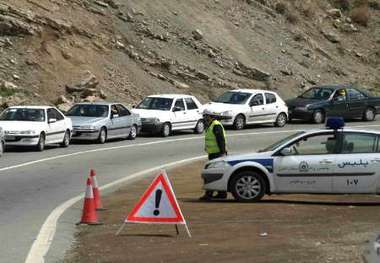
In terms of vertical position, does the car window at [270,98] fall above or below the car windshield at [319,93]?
below

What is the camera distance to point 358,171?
15.7 m

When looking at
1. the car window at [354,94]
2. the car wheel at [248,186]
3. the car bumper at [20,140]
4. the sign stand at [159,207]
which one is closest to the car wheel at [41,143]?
the car bumper at [20,140]

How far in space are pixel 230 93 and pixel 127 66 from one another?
6.00m

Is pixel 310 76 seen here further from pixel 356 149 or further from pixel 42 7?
pixel 356 149

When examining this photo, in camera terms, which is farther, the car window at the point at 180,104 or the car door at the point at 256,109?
the car door at the point at 256,109

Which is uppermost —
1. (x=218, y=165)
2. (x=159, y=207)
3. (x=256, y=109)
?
(x=256, y=109)

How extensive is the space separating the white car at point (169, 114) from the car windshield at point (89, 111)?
7.21ft

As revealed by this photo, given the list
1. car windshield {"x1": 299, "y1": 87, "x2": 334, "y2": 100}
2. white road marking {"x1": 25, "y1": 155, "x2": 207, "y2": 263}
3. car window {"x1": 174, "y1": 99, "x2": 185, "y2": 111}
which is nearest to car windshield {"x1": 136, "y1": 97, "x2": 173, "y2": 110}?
car window {"x1": 174, "y1": 99, "x2": 185, "y2": 111}

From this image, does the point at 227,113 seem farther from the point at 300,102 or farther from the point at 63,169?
the point at 63,169

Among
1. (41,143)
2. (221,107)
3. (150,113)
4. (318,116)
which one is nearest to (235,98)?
(221,107)

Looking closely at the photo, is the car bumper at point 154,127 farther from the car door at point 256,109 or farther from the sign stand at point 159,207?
the sign stand at point 159,207

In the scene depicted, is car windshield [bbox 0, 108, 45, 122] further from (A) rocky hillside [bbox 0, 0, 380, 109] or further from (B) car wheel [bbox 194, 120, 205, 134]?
(B) car wheel [bbox 194, 120, 205, 134]

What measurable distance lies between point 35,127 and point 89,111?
4461 millimetres

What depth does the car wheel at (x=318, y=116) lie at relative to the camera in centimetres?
3850
